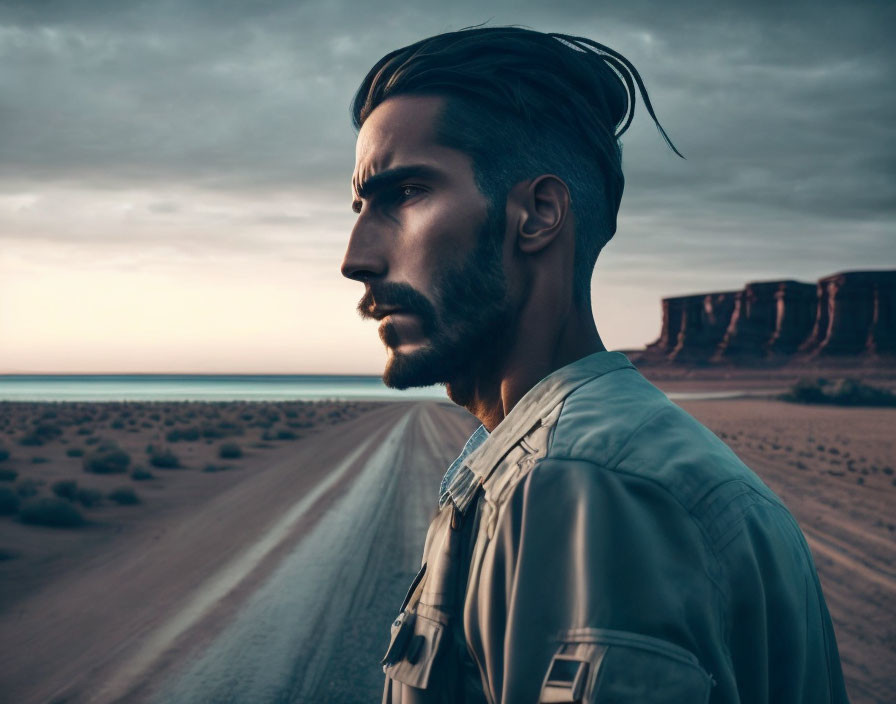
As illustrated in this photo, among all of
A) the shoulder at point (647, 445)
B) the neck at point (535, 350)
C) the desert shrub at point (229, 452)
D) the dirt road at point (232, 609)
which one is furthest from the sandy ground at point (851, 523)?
the desert shrub at point (229, 452)

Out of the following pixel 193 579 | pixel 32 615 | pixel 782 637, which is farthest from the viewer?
pixel 193 579

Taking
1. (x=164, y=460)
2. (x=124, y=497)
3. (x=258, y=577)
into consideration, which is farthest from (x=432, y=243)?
(x=164, y=460)

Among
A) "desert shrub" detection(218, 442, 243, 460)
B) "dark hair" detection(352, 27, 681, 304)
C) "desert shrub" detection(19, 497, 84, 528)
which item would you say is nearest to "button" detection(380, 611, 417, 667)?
"dark hair" detection(352, 27, 681, 304)

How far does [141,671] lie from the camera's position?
16.4 feet

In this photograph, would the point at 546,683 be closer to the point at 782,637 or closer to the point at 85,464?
the point at 782,637

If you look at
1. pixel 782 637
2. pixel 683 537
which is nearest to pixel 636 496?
pixel 683 537

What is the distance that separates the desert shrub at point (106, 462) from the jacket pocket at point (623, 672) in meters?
17.6

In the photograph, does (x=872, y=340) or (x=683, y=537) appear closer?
(x=683, y=537)

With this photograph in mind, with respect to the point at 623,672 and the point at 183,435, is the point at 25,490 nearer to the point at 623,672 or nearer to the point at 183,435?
the point at 183,435

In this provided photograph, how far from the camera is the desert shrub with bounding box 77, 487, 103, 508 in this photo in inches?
484

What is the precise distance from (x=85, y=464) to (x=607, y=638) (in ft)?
59.6

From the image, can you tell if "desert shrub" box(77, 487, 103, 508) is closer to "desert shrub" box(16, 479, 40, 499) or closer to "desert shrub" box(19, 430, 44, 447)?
"desert shrub" box(16, 479, 40, 499)

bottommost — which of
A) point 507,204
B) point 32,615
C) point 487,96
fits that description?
point 32,615

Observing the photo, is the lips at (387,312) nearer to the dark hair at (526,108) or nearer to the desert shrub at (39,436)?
the dark hair at (526,108)
